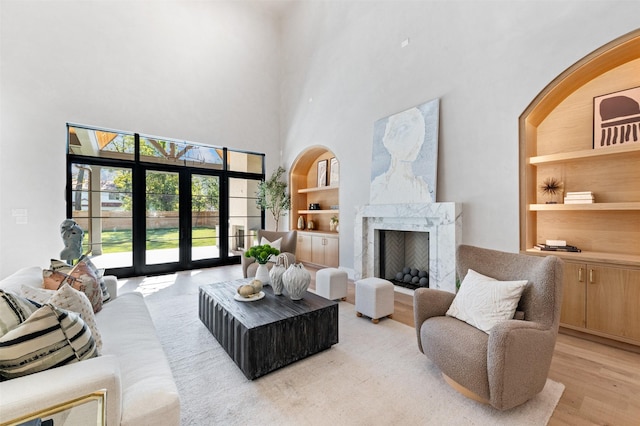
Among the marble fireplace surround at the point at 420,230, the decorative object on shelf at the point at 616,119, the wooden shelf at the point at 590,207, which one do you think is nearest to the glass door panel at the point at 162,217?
the marble fireplace surround at the point at 420,230

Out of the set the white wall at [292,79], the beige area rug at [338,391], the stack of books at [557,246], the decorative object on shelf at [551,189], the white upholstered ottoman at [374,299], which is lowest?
the beige area rug at [338,391]

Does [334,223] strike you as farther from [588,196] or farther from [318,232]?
[588,196]

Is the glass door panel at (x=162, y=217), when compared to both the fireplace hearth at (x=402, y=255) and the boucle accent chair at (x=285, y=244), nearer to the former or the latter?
the boucle accent chair at (x=285, y=244)

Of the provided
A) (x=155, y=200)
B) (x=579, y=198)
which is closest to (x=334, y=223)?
(x=155, y=200)

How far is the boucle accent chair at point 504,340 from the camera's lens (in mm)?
1581

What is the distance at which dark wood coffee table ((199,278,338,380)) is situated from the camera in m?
2.04

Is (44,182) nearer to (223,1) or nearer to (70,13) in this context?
(70,13)

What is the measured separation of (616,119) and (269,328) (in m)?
3.96

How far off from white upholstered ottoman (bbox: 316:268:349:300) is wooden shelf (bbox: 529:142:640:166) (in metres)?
2.70

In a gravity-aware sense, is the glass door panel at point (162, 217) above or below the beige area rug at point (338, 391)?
above

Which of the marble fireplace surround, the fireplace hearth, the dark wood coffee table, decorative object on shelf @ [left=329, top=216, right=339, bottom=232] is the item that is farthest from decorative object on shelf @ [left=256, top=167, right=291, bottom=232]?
the dark wood coffee table

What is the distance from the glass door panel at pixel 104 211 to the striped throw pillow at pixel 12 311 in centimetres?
455

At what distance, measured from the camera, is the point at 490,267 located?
225 centimetres

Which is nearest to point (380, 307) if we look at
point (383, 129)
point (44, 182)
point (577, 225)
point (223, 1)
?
point (577, 225)
